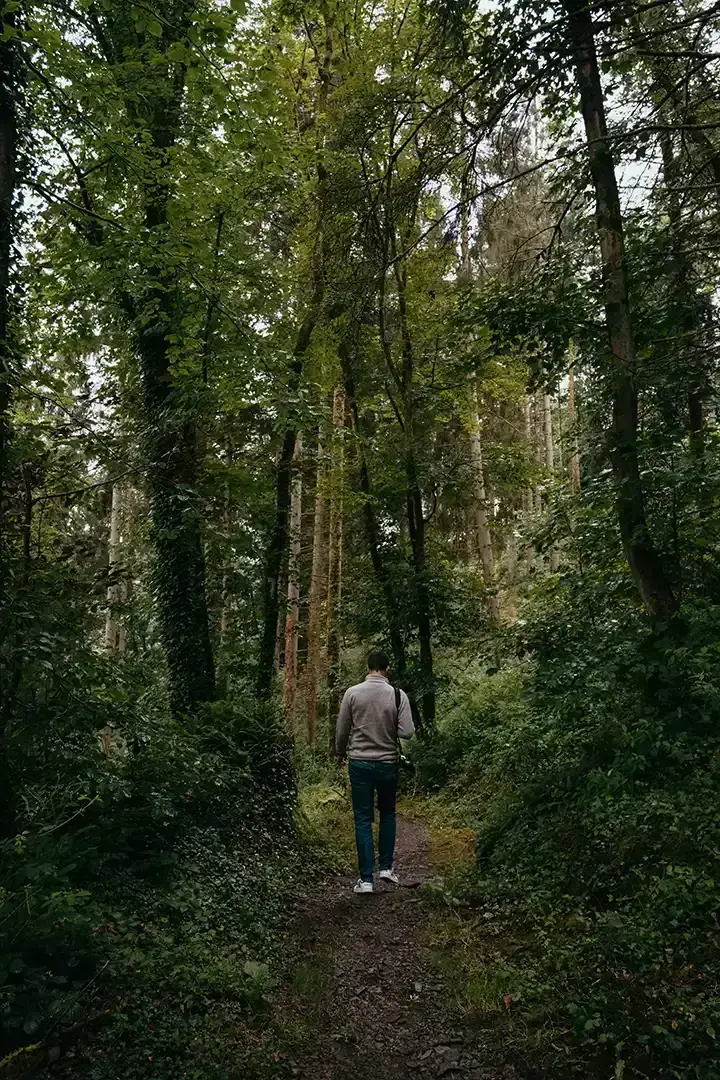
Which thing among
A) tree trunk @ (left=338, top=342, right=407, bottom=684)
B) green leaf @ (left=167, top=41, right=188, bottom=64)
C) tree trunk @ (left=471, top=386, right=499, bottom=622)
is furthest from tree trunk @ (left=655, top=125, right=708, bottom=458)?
tree trunk @ (left=471, top=386, right=499, bottom=622)

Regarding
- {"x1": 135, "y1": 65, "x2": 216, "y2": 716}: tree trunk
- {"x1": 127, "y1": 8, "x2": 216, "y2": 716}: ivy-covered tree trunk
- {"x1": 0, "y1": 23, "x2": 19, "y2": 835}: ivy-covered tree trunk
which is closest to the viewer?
{"x1": 0, "y1": 23, "x2": 19, "y2": 835}: ivy-covered tree trunk

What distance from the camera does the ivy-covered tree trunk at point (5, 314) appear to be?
434 centimetres

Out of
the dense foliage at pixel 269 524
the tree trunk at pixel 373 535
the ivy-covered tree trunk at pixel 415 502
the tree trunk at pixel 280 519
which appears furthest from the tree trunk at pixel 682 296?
the tree trunk at pixel 373 535

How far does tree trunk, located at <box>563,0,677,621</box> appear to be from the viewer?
19.3ft

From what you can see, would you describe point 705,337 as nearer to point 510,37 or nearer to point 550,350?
point 550,350

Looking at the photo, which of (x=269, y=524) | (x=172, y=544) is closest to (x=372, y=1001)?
(x=172, y=544)

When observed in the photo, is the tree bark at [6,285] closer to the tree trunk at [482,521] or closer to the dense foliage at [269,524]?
the dense foliage at [269,524]

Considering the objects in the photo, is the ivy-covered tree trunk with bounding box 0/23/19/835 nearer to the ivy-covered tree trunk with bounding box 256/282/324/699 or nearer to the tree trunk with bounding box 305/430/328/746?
the ivy-covered tree trunk with bounding box 256/282/324/699

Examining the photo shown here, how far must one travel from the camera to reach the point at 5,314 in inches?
186

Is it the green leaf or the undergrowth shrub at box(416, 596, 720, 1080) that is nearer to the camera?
the undergrowth shrub at box(416, 596, 720, 1080)

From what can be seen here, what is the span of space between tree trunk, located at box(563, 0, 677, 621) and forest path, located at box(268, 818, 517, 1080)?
3.56m

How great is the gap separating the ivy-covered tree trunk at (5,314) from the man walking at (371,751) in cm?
302

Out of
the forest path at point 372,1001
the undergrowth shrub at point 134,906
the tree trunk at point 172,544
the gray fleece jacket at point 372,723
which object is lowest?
the forest path at point 372,1001

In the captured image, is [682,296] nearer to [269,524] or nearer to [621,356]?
[621,356]
